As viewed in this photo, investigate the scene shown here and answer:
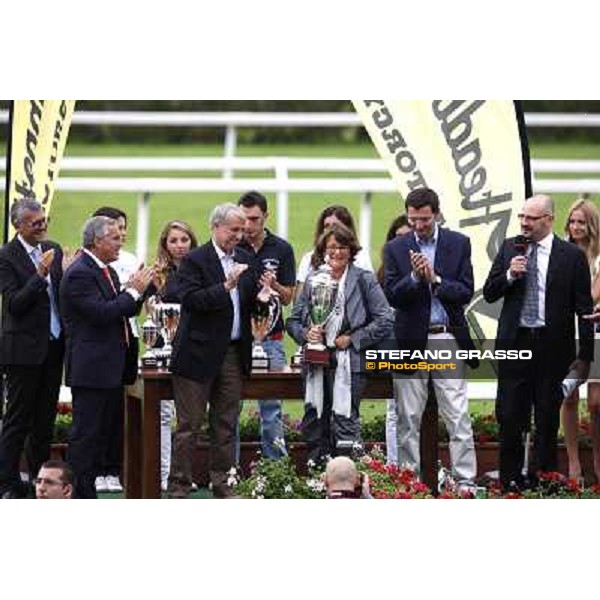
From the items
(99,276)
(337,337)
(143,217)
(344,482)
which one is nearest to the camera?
(344,482)

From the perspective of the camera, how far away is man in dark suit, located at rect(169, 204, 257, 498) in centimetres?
1048

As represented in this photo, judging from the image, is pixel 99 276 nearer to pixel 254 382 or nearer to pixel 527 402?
pixel 254 382

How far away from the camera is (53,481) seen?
10.1 meters

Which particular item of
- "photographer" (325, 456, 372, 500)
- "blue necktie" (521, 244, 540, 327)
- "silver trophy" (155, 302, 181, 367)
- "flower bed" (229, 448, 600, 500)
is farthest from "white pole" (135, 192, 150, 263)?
"blue necktie" (521, 244, 540, 327)

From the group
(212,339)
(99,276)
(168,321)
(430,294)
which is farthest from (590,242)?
(99,276)

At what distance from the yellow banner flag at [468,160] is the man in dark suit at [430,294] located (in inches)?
4.9

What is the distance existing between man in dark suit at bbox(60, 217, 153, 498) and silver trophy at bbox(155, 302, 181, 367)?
288 mm

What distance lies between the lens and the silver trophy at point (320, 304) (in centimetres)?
1048

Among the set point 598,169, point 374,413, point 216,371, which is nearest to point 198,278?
point 216,371

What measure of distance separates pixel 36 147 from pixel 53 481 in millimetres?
1460

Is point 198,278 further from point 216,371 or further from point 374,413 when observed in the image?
point 374,413

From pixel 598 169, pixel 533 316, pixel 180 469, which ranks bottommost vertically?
pixel 180 469
